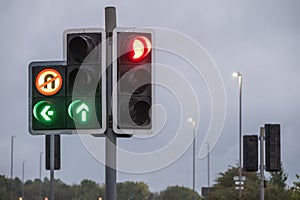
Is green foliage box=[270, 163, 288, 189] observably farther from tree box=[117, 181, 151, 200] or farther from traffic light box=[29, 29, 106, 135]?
tree box=[117, 181, 151, 200]

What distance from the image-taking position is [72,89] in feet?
35.2

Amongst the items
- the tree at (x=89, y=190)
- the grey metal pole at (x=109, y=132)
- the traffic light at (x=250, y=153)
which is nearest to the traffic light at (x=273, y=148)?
the traffic light at (x=250, y=153)

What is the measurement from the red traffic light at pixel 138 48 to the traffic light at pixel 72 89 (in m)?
0.33

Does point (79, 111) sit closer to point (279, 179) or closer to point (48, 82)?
point (48, 82)

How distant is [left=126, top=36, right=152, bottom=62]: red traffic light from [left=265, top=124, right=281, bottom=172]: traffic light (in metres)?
21.7

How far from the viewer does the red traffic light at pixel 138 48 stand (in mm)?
10539

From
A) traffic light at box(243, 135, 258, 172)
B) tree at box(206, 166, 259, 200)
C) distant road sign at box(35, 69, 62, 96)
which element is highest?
distant road sign at box(35, 69, 62, 96)

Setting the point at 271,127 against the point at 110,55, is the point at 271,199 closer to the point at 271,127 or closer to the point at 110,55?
the point at 271,127

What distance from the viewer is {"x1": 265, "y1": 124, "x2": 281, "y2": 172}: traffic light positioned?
3183 cm

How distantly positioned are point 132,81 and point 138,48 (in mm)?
372

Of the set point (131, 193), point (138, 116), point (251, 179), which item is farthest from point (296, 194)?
point (131, 193)

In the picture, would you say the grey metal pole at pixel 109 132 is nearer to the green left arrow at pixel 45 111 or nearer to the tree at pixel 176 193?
the green left arrow at pixel 45 111

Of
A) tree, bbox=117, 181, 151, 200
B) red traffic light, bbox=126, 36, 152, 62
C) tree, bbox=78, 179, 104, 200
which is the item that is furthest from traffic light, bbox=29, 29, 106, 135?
tree, bbox=117, 181, 151, 200

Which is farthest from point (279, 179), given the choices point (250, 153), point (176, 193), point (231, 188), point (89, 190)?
point (89, 190)
